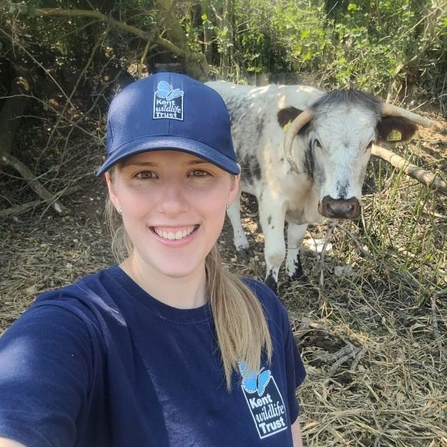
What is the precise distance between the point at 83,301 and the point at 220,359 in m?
0.37

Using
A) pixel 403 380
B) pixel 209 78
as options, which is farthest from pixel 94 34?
pixel 403 380

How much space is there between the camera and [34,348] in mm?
1039

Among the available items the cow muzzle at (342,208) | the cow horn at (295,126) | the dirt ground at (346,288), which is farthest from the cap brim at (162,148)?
the cow horn at (295,126)

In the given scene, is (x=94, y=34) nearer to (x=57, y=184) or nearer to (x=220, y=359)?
(x=57, y=184)

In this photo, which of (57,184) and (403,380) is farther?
(57,184)

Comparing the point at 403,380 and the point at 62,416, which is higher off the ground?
the point at 62,416

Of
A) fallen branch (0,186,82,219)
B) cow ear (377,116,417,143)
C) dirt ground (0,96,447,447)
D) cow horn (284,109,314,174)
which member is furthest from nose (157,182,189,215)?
fallen branch (0,186,82,219)

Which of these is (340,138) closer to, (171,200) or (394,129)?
(394,129)

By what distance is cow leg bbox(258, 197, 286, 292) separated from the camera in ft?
15.8

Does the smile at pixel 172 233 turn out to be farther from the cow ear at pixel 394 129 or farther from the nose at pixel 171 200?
the cow ear at pixel 394 129

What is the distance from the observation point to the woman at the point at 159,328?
107 centimetres

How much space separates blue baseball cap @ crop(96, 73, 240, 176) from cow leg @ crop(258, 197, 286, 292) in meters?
3.48

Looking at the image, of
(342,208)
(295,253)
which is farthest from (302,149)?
(295,253)

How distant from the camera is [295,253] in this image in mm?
5270
